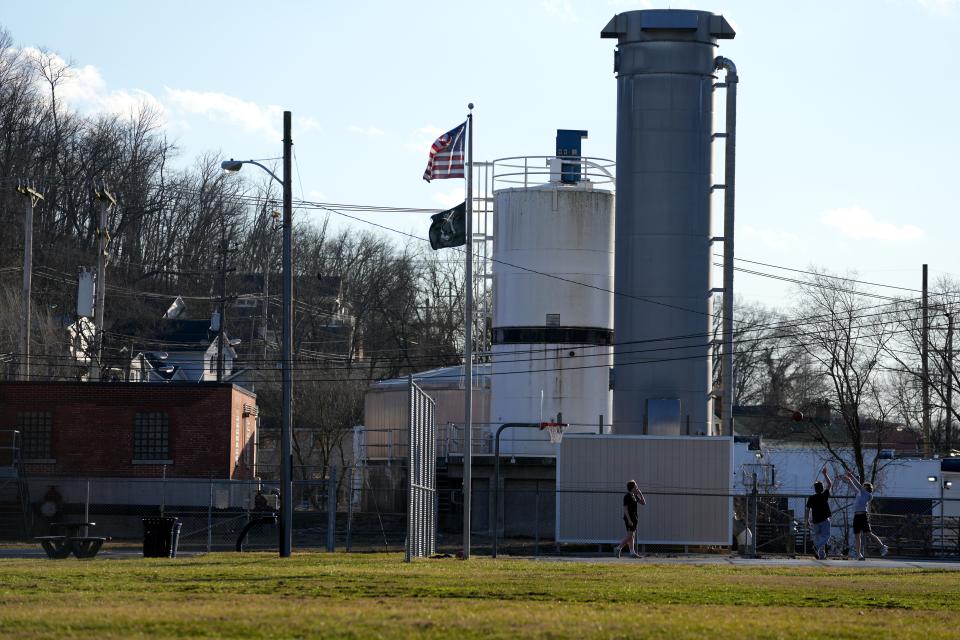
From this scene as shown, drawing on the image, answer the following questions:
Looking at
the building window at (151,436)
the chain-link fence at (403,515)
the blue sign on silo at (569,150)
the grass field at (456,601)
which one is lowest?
the chain-link fence at (403,515)

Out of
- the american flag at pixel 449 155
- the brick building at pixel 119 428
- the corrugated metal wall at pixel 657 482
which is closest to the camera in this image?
the american flag at pixel 449 155

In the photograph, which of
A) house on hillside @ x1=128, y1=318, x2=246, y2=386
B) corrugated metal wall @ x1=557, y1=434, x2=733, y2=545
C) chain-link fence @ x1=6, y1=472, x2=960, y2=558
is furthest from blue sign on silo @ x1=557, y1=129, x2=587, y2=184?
house on hillside @ x1=128, y1=318, x2=246, y2=386

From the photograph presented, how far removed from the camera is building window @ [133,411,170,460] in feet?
157

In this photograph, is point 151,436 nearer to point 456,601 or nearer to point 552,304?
point 552,304

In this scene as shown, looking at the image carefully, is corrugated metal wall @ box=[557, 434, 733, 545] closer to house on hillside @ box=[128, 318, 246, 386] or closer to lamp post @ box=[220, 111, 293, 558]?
lamp post @ box=[220, 111, 293, 558]

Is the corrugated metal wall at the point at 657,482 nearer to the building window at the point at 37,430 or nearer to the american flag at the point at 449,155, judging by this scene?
the american flag at the point at 449,155

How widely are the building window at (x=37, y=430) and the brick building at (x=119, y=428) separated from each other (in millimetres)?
34

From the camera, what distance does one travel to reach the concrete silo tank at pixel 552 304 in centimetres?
4762

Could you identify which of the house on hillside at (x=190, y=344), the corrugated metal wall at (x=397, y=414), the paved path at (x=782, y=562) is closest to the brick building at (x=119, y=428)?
the corrugated metal wall at (x=397, y=414)

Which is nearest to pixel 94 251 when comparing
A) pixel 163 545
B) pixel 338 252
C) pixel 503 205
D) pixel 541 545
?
pixel 338 252

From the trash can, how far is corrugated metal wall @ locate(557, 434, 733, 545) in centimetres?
1236

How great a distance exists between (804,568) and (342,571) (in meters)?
10.2

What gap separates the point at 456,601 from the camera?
53.7ft

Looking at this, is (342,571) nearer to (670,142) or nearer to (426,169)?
(426,169)
